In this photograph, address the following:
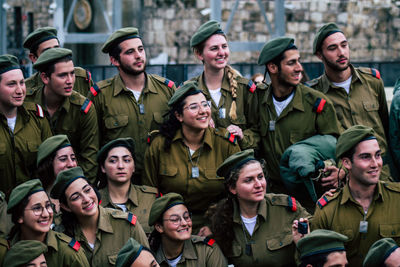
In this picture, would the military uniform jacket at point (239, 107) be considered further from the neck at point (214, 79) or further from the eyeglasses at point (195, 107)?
the eyeglasses at point (195, 107)

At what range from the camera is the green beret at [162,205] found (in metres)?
6.17

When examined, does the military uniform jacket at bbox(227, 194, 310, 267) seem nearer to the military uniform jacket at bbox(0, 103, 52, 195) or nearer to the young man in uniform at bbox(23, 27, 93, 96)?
the military uniform jacket at bbox(0, 103, 52, 195)

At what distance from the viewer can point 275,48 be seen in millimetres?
6988

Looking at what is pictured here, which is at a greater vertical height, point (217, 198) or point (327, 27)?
point (327, 27)

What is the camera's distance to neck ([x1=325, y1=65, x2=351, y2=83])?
7.03m

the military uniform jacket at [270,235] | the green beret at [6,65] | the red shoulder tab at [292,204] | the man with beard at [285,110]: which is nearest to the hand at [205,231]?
the military uniform jacket at [270,235]

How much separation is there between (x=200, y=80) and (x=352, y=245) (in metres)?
2.19

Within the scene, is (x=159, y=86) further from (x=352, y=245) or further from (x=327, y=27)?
(x=352, y=245)

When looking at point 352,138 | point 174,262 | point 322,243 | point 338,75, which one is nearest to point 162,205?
point 174,262

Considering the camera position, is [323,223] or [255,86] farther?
[255,86]

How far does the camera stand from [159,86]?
24.3ft

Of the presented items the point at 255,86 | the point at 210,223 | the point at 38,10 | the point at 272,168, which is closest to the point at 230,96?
the point at 255,86

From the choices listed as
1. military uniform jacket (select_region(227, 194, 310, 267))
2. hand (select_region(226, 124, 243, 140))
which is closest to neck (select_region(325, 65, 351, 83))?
hand (select_region(226, 124, 243, 140))

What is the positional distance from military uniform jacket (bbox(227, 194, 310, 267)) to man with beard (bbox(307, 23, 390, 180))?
1.05 m
